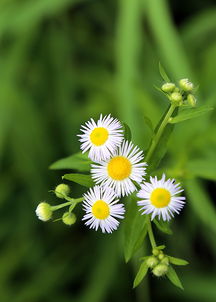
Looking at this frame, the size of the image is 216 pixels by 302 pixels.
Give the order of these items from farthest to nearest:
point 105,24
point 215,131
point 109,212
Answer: point 105,24 → point 215,131 → point 109,212

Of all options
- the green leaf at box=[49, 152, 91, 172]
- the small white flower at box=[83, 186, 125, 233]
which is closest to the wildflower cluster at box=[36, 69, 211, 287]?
the small white flower at box=[83, 186, 125, 233]

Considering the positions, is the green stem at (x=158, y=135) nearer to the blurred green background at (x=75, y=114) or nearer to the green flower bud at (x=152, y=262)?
the green flower bud at (x=152, y=262)

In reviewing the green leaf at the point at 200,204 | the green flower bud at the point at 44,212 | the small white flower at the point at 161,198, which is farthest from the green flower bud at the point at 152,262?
the green leaf at the point at 200,204

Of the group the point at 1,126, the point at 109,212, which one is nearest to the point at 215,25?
the point at 1,126

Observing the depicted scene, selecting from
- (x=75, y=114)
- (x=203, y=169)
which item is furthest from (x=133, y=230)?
(x=75, y=114)

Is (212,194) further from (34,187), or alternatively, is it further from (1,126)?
(1,126)

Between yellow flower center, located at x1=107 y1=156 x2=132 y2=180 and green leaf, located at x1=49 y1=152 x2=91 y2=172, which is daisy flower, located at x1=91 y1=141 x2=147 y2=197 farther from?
green leaf, located at x1=49 y1=152 x2=91 y2=172

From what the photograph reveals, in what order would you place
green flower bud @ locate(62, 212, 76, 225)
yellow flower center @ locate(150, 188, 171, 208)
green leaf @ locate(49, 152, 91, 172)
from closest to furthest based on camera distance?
yellow flower center @ locate(150, 188, 171, 208), green flower bud @ locate(62, 212, 76, 225), green leaf @ locate(49, 152, 91, 172)
